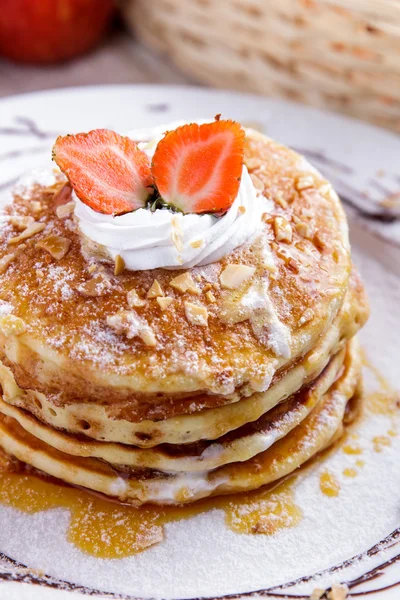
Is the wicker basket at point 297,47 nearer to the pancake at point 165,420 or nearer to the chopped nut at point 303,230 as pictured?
the chopped nut at point 303,230

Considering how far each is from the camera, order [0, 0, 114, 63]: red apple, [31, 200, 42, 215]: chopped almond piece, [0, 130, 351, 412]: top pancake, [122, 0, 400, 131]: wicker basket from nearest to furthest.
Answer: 1. [0, 130, 351, 412]: top pancake
2. [31, 200, 42, 215]: chopped almond piece
3. [122, 0, 400, 131]: wicker basket
4. [0, 0, 114, 63]: red apple

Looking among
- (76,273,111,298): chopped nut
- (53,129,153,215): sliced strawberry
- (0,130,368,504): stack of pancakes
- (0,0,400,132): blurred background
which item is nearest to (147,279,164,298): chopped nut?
(0,130,368,504): stack of pancakes

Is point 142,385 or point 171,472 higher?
point 142,385

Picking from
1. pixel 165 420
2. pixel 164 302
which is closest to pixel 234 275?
pixel 164 302

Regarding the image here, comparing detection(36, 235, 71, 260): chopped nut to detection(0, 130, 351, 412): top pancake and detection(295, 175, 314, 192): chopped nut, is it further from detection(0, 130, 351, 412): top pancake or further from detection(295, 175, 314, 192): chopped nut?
detection(295, 175, 314, 192): chopped nut

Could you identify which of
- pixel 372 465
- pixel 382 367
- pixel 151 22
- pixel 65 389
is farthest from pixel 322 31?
pixel 65 389

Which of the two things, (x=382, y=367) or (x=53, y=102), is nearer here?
(x=382, y=367)

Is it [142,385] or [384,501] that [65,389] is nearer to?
[142,385]
